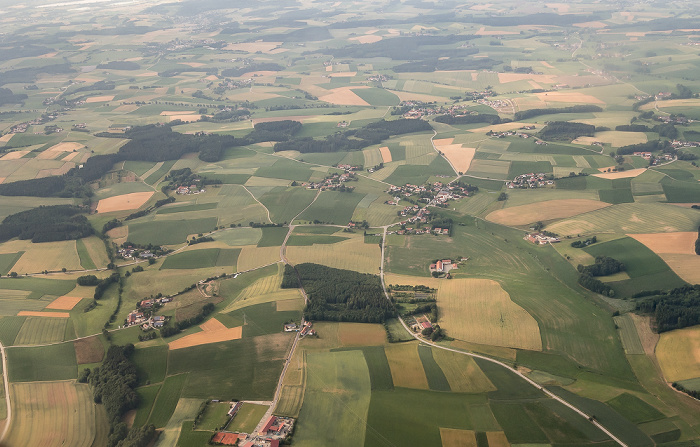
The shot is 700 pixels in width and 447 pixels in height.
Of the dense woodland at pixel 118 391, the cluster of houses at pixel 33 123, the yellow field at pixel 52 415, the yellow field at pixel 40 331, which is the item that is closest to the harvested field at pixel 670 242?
the dense woodland at pixel 118 391

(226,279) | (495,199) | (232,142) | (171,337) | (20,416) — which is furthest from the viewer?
(232,142)

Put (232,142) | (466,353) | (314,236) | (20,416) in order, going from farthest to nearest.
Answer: (232,142), (314,236), (466,353), (20,416)

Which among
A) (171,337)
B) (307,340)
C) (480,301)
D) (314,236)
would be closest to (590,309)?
(480,301)

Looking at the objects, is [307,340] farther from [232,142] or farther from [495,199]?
[232,142]

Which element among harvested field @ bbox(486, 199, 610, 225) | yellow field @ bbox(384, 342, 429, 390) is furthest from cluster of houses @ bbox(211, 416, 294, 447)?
harvested field @ bbox(486, 199, 610, 225)

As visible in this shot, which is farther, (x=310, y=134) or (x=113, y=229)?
(x=310, y=134)
